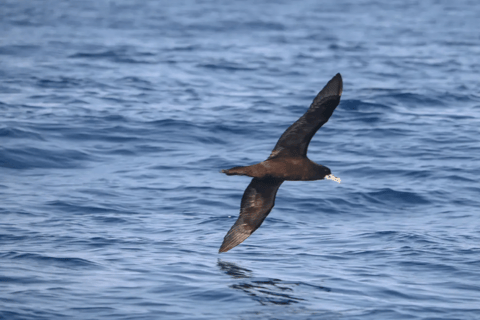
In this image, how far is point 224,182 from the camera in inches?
561

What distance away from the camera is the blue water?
907cm

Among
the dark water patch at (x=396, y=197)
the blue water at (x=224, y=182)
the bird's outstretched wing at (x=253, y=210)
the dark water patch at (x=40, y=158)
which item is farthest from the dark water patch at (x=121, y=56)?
the bird's outstretched wing at (x=253, y=210)

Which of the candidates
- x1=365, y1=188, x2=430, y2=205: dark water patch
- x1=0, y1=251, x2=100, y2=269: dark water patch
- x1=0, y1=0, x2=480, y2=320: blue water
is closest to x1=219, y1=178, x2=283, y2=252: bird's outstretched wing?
x1=0, y1=0, x2=480, y2=320: blue water

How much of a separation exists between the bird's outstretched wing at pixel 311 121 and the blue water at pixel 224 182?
1.67 m

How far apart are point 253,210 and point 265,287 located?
147 centimetres

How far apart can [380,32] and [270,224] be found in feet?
84.3

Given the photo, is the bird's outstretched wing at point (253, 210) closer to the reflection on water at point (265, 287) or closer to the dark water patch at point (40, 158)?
the reflection on water at point (265, 287)

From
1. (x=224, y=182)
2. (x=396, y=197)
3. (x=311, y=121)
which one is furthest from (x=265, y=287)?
(x=224, y=182)

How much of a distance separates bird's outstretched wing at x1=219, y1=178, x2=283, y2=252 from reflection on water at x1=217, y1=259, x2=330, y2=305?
0.51 m

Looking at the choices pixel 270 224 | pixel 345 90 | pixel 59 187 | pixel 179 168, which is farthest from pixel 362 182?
pixel 345 90

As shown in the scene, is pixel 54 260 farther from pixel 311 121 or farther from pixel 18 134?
pixel 18 134

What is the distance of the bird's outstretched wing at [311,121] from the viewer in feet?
30.3

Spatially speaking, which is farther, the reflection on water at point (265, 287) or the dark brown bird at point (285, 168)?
the dark brown bird at point (285, 168)

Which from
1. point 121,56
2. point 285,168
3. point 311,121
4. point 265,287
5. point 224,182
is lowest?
point 265,287
